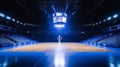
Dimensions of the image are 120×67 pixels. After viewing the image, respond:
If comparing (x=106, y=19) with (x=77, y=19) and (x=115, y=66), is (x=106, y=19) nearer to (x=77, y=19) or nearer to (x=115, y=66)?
(x=77, y=19)

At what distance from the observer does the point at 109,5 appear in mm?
14633

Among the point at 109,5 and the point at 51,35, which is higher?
the point at 109,5

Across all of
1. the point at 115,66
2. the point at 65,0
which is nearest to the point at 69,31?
the point at 65,0

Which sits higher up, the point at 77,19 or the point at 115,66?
the point at 77,19

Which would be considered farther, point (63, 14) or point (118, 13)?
point (63, 14)

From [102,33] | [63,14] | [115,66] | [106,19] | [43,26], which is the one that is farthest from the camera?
[43,26]

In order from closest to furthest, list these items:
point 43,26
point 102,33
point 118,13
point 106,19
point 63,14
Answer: point 118,13, point 63,14, point 106,19, point 102,33, point 43,26

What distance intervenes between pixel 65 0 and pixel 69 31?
46.5 feet

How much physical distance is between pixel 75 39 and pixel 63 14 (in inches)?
426

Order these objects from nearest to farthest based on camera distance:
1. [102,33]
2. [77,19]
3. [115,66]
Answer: [115,66] → [102,33] → [77,19]

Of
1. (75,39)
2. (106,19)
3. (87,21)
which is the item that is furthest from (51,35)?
(106,19)

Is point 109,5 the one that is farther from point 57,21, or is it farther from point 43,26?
point 43,26

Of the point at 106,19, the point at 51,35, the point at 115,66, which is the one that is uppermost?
the point at 106,19

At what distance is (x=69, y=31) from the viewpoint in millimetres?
27016
